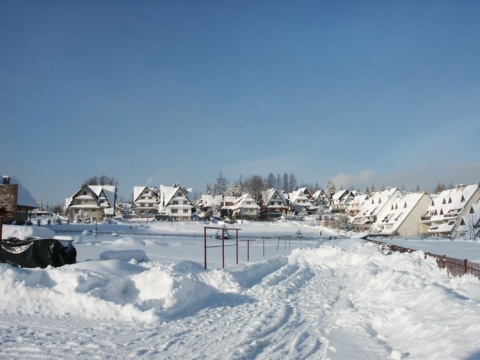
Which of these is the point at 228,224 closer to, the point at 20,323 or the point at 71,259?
the point at 71,259

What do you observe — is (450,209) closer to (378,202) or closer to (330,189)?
(378,202)

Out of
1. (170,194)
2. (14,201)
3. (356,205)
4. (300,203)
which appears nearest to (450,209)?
(356,205)

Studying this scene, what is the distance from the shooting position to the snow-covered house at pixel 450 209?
65.3 m

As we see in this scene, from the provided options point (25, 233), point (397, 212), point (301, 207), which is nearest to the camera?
point (25, 233)

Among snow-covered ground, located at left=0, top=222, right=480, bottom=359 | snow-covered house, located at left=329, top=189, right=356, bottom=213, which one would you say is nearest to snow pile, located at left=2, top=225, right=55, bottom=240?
snow-covered ground, located at left=0, top=222, right=480, bottom=359

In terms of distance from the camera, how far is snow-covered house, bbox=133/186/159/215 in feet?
340

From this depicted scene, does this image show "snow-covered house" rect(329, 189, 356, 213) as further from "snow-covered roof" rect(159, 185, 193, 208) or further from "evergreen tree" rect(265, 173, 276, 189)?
"snow-covered roof" rect(159, 185, 193, 208)

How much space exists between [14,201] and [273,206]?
6874 cm

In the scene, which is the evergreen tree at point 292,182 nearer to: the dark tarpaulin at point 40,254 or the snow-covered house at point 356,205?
the snow-covered house at point 356,205

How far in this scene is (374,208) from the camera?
89.9 m

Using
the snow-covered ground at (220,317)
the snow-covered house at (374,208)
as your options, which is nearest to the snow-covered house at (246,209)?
the snow-covered house at (374,208)

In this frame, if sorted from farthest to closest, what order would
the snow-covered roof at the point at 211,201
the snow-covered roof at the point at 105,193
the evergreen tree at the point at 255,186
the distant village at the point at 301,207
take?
1. the evergreen tree at the point at 255,186
2. the snow-covered roof at the point at 211,201
3. the snow-covered roof at the point at 105,193
4. the distant village at the point at 301,207

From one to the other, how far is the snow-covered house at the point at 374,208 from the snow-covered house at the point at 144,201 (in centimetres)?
4791

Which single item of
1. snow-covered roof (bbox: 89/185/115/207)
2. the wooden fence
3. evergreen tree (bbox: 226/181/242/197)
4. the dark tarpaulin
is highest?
evergreen tree (bbox: 226/181/242/197)
